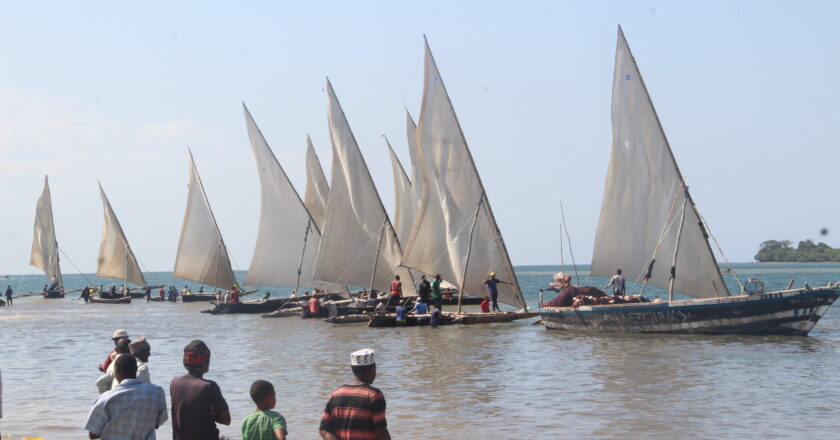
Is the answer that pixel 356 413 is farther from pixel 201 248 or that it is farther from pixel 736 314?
pixel 201 248

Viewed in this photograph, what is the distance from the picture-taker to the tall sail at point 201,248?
68500 millimetres

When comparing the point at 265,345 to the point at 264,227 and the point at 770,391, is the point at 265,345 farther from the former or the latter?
the point at 264,227

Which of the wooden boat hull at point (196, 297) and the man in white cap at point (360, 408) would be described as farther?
the wooden boat hull at point (196, 297)

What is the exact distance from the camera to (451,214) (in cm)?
4175

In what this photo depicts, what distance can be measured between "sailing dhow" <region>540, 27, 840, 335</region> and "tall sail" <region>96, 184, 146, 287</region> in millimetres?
57496

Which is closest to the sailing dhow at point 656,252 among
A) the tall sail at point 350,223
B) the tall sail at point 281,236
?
the tall sail at point 350,223

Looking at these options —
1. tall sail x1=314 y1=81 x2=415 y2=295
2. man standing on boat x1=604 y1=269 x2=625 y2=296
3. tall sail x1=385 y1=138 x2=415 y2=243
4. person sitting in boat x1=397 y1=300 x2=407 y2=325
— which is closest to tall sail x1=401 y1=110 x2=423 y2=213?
tall sail x1=385 y1=138 x2=415 y2=243

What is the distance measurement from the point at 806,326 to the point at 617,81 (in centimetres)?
960

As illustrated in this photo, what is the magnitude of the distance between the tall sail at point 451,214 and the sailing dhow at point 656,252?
19.9 feet

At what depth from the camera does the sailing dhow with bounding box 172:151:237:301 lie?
2697 inches

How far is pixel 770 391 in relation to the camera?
19828 mm

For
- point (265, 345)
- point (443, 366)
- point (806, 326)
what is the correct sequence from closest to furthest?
point (443, 366), point (806, 326), point (265, 345)

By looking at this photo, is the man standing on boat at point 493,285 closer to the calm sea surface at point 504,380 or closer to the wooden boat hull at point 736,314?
the calm sea surface at point 504,380

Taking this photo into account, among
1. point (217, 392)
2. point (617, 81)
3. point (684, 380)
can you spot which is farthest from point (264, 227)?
point (217, 392)
